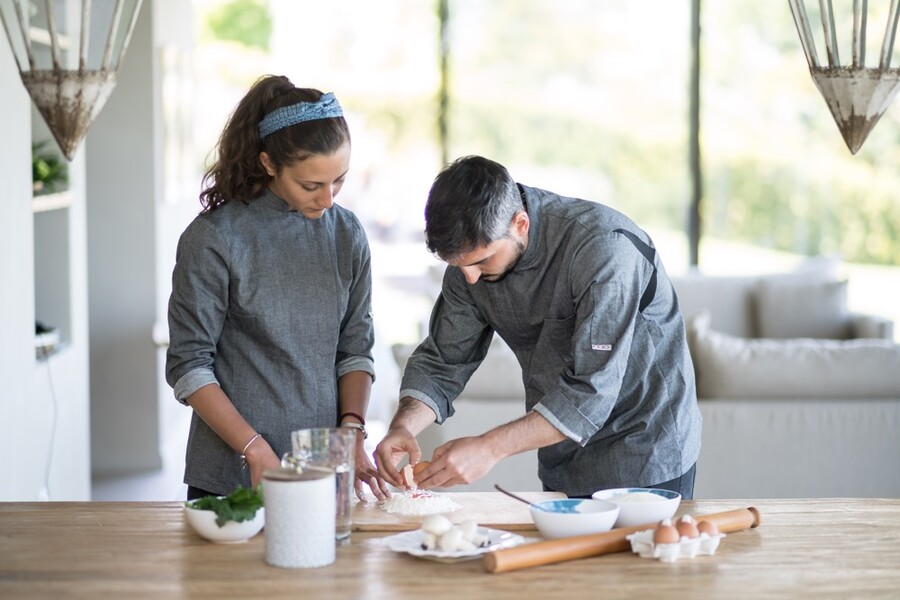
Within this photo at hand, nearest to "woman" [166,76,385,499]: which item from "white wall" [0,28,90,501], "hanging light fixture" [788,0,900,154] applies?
"hanging light fixture" [788,0,900,154]

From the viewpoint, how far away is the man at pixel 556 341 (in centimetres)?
200

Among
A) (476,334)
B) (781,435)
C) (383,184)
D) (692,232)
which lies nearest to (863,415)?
(781,435)

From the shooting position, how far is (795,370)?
12.3 ft

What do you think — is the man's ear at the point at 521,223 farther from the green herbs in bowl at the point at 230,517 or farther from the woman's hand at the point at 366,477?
the green herbs in bowl at the point at 230,517

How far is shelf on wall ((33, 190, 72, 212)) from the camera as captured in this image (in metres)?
3.78

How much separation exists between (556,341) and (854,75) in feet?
2.43

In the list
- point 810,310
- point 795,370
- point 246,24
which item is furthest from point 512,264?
point 246,24

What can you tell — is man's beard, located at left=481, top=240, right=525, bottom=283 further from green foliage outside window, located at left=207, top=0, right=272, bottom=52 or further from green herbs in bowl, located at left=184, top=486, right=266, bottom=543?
green foliage outside window, located at left=207, top=0, right=272, bottom=52

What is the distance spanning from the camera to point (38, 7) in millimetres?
3953

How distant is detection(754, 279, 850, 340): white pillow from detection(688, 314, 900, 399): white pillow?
208 centimetres

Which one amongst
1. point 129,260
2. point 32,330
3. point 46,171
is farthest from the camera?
point 129,260

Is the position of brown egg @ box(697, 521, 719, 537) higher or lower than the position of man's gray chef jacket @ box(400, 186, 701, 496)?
lower

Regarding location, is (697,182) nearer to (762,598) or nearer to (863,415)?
(863,415)

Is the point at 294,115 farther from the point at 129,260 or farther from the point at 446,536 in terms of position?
the point at 129,260
